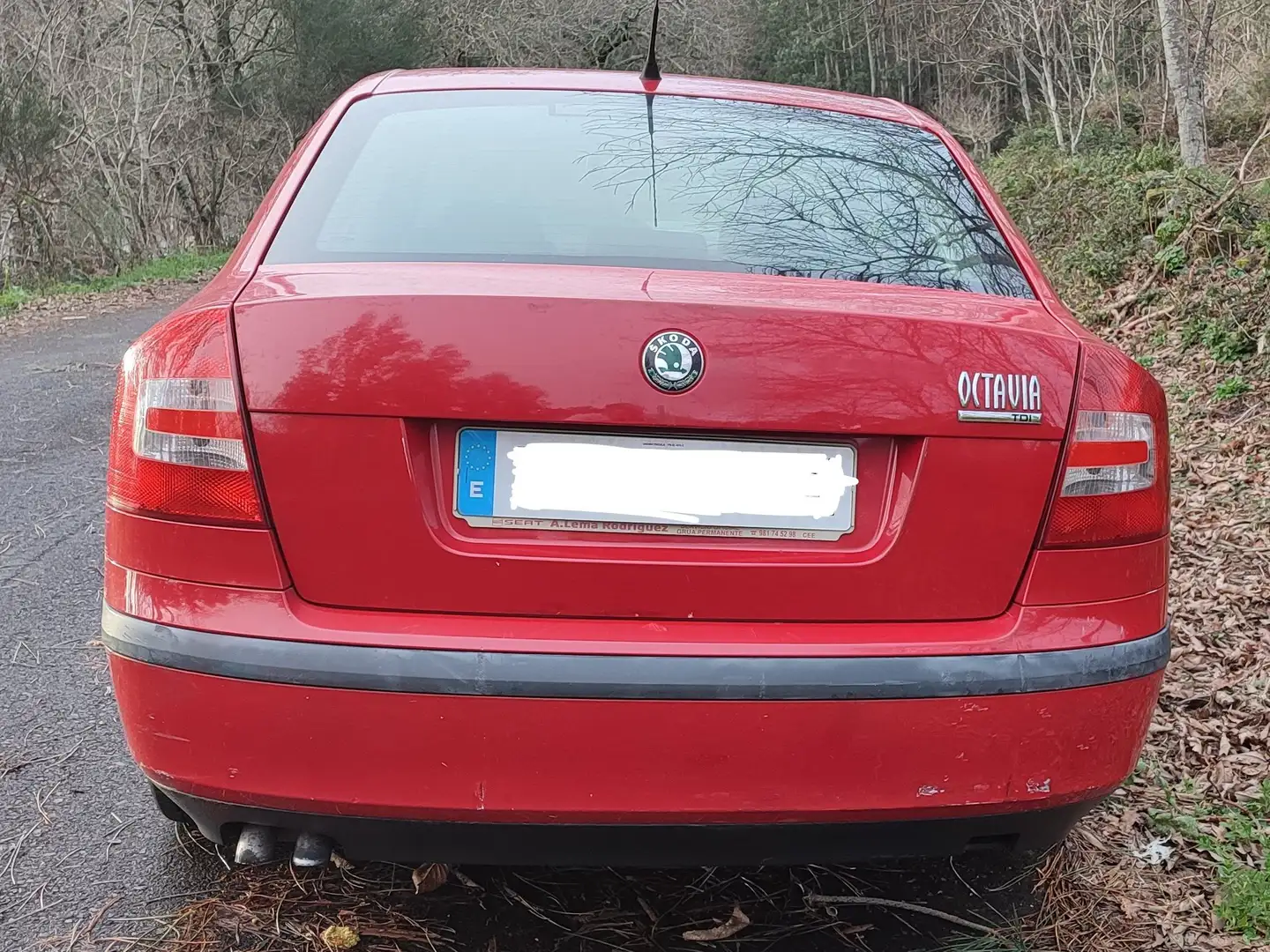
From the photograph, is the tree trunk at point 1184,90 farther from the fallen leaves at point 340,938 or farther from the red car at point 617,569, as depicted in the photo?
the fallen leaves at point 340,938

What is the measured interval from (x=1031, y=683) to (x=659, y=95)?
156cm

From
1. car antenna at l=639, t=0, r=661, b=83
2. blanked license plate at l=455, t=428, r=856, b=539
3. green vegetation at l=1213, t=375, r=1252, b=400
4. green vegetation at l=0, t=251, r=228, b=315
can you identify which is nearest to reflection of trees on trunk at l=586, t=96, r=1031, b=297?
car antenna at l=639, t=0, r=661, b=83

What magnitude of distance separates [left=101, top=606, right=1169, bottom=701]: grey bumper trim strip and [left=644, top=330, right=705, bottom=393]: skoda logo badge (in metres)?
0.40

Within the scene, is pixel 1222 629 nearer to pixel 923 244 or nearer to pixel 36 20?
pixel 923 244

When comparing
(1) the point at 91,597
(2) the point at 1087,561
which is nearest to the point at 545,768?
(2) the point at 1087,561

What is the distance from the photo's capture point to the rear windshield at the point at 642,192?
1.91 metres

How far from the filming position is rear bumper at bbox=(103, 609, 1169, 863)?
155cm

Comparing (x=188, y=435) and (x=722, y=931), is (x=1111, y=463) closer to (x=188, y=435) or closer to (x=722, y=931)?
(x=722, y=931)

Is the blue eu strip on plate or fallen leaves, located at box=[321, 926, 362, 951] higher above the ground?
the blue eu strip on plate

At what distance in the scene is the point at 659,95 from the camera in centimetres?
247

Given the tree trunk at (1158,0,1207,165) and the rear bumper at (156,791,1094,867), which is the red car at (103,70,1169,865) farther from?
the tree trunk at (1158,0,1207,165)

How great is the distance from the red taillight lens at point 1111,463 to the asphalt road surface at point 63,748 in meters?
1.86

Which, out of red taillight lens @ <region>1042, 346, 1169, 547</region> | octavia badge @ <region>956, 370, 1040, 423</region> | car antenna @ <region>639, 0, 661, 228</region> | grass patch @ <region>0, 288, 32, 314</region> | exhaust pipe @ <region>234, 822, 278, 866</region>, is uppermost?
car antenna @ <region>639, 0, 661, 228</region>

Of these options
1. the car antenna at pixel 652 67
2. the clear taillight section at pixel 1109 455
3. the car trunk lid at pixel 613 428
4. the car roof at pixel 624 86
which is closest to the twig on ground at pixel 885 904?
the car trunk lid at pixel 613 428
